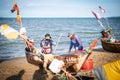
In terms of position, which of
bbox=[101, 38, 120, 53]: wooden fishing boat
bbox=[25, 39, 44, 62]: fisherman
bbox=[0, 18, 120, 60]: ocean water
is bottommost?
bbox=[0, 18, 120, 60]: ocean water

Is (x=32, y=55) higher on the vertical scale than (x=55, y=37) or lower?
Answer: higher

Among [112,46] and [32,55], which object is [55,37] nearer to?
[112,46]

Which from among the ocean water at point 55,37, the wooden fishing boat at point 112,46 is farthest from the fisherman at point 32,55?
the wooden fishing boat at point 112,46

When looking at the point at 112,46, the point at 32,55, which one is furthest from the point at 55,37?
the point at 32,55

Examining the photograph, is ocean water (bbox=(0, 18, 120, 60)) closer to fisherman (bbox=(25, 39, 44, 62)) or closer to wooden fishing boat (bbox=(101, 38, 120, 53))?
fisherman (bbox=(25, 39, 44, 62))

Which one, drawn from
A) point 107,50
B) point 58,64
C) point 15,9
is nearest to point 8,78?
point 15,9

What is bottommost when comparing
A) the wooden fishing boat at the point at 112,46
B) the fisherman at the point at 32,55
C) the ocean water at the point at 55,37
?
the ocean water at the point at 55,37

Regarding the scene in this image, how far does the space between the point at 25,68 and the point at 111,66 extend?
8136 mm

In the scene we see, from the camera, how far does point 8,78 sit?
39.5ft

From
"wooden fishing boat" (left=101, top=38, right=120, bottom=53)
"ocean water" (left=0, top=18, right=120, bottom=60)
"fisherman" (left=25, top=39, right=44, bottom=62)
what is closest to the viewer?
"fisherman" (left=25, top=39, right=44, bottom=62)

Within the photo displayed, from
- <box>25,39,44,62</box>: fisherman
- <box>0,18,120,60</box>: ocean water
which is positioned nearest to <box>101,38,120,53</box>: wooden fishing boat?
<box>0,18,120,60</box>: ocean water

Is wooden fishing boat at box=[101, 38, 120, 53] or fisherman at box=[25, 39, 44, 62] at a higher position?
fisherman at box=[25, 39, 44, 62]

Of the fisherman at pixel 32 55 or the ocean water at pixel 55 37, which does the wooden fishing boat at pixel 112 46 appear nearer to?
the ocean water at pixel 55 37

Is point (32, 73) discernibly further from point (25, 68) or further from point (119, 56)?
point (119, 56)
